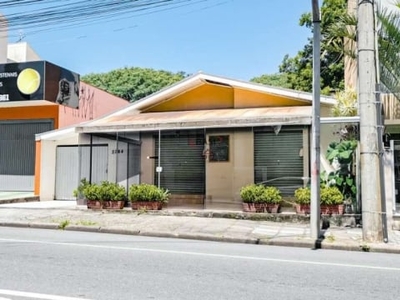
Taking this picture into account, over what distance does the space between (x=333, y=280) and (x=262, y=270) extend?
1.12 meters

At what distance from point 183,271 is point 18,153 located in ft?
54.2

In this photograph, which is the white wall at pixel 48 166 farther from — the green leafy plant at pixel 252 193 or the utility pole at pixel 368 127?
the utility pole at pixel 368 127

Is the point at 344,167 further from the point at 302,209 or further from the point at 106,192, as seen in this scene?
the point at 106,192

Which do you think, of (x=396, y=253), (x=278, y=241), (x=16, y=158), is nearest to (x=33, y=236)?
(x=278, y=241)

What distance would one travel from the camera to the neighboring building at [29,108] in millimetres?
18859

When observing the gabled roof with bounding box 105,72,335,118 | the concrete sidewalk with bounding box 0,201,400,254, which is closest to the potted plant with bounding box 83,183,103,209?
the concrete sidewalk with bounding box 0,201,400,254

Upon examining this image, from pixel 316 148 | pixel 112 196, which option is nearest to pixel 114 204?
pixel 112 196

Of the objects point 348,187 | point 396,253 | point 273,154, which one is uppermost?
point 273,154

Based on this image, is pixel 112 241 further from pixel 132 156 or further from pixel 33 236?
pixel 132 156

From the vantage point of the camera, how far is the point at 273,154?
559 inches

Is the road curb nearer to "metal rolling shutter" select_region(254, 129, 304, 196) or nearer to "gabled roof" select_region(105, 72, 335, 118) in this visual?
"metal rolling shutter" select_region(254, 129, 304, 196)

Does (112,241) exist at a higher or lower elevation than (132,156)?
lower

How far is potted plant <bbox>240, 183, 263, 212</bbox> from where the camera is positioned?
1353cm

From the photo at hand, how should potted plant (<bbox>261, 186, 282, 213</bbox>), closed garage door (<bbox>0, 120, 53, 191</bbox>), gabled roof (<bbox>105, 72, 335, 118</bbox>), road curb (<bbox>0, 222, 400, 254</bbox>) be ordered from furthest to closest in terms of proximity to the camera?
closed garage door (<bbox>0, 120, 53, 191</bbox>), gabled roof (<bbox>105, 72, 335, 118</bbox>), potted plant (<bbox>261, 186, 282, 213</bbox>), road curb (<bbox>0, 222, 400, 254</bbox>)
